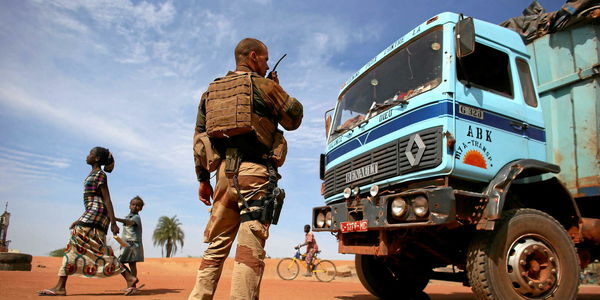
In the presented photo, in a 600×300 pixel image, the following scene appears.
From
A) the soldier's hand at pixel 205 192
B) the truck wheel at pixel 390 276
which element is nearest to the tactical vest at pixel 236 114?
the soldier's hand at pixel 205 192

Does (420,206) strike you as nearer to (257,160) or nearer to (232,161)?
(257,160)

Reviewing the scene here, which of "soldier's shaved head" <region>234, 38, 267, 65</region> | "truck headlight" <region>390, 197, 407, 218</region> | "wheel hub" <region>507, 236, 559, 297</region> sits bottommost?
"wheel hub" <region>507, 236, 559, 297</region>

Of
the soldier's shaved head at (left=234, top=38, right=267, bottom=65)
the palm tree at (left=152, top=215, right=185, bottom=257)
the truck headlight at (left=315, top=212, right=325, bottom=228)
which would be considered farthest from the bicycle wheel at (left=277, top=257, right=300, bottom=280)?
the palm tree at (left=152, top=215, right=185, bottom=257)

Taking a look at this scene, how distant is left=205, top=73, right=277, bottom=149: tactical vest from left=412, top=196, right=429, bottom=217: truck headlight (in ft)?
5.67

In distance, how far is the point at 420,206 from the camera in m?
3.93

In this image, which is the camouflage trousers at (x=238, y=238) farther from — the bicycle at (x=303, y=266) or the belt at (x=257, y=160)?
the bicycle at (x=303, y=266)

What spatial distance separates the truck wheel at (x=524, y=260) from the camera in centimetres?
386

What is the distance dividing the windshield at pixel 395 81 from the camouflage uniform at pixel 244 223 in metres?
2.00

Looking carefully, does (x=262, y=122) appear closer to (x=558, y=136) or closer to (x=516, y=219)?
(x=516, y=219)

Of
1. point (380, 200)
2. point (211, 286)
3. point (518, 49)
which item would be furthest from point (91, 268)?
point (518, 49)

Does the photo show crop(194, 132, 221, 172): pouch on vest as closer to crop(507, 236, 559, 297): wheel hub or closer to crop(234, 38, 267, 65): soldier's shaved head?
crop(234, 38, 267, 65): soldier's shaved head

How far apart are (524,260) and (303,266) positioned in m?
11.6

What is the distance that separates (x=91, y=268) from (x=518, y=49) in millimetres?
6142

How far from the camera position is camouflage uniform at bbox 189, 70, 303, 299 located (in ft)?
8.68
